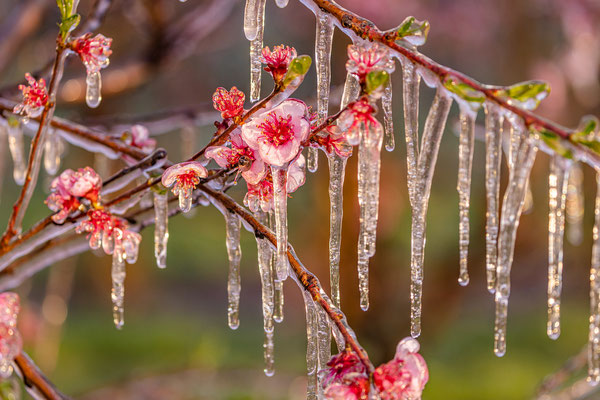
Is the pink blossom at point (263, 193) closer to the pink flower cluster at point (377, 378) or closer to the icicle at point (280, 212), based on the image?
the icicle at point (280, 212)

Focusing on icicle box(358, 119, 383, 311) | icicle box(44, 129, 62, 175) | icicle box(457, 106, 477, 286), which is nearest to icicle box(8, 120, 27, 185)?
icicle box(44, 129, 62, 175)

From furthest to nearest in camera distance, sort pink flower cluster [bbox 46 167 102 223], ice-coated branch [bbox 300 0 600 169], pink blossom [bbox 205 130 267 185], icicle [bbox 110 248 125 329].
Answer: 1. icicle [bbox 110 248 125 329]
2. pink flower cluster [bbox 46 167 102 223]
3. pink blossom [bbox 205 130 267 185]
4. ice-coated branch [bbox 300 0 600 169]

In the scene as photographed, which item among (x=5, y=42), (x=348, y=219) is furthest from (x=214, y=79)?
(x=5, y=42)

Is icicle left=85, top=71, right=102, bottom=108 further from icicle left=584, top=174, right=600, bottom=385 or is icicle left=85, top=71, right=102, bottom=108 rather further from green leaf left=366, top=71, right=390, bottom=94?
icicle left=584, top=174, right=600, bottom=385

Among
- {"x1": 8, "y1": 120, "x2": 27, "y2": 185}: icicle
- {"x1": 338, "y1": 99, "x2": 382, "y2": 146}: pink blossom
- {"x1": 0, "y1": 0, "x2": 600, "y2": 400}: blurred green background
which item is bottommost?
{"x1": 338, "y1": 99, "x2": 382, "y2": 146}: pink blossom

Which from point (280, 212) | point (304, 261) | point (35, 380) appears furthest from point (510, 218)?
point (304, 261)
